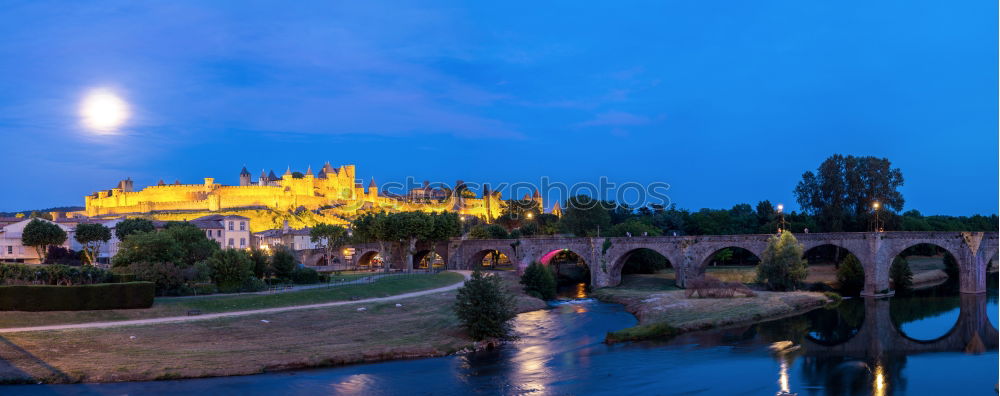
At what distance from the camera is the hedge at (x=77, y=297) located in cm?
3344

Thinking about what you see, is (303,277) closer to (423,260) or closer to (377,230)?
(377,230)

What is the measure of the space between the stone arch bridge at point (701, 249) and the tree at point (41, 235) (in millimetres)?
30679

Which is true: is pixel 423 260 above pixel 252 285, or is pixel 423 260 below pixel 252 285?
below

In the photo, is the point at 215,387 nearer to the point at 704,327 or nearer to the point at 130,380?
the point at 130,380

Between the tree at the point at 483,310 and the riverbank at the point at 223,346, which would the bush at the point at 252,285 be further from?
the tree at the point at 483,310

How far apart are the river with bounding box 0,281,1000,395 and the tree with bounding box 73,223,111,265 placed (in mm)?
47435

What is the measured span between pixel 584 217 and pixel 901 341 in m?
63.0

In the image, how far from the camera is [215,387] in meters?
25.8

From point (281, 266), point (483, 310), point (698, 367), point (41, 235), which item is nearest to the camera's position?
point (698, 367)

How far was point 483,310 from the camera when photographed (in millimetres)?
35500

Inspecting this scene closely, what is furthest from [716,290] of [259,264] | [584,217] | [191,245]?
[584,217]

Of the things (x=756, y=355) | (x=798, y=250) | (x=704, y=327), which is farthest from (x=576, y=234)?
(x=756, y=355)

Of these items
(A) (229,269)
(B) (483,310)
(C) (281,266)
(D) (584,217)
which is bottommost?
(B) (483,310)

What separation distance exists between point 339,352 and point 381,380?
174 inches
